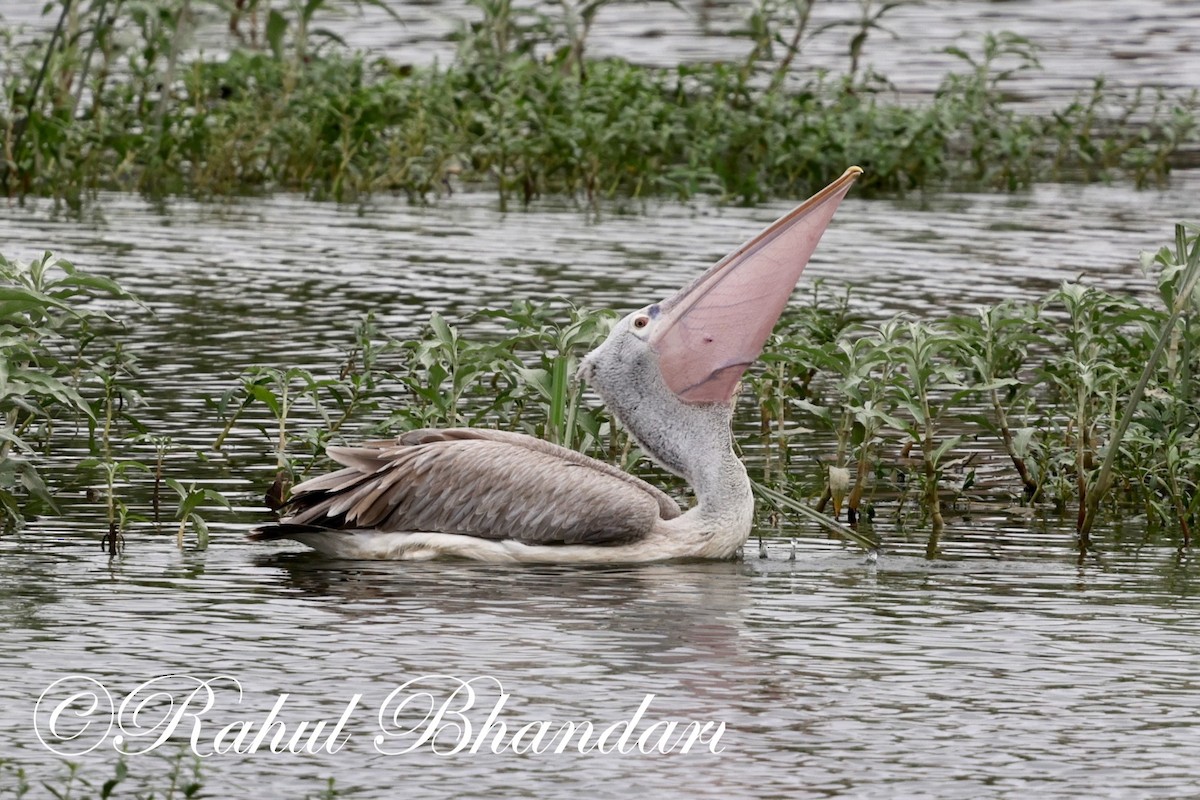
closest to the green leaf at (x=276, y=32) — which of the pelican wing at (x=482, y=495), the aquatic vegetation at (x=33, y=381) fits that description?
the aquatic vegetation at (x=33, y=381)

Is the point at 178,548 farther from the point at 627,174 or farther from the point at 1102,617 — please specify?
the point at 627,174

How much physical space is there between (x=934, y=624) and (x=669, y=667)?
95cm

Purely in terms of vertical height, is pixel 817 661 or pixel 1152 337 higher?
pixel 1152 337

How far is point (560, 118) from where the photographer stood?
53.8ft

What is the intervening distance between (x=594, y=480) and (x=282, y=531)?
37.4 inches

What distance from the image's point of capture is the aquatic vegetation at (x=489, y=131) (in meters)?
16.0

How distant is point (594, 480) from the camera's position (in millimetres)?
7746

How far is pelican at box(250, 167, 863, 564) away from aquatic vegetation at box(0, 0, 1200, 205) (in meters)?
7.93

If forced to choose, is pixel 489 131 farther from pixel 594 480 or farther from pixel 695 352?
pixel 594 480

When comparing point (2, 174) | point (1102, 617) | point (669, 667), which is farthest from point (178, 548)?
point (2, 174)

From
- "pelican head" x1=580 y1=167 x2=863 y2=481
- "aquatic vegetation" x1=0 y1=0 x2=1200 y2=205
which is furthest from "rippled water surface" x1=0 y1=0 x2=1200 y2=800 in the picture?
"aquatic vegetation" x1=0 y1=0 x2=1200 y2=205

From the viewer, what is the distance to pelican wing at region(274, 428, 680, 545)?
773 cm

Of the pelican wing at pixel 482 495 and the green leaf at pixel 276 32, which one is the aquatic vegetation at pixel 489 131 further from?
the pelican wing at pixel 482 495

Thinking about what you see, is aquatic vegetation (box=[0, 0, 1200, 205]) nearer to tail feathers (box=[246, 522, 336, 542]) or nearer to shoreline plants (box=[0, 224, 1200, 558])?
shoreline plants (box=[0, 224, 1200, 558])
